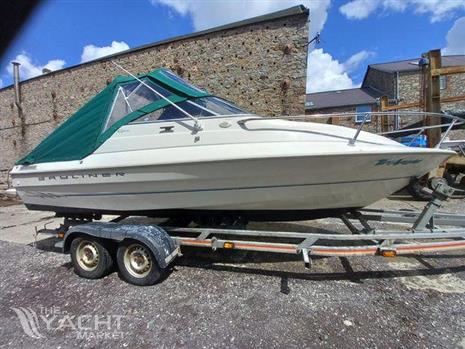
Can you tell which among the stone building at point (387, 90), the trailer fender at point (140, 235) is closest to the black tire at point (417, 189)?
the trailer fender at point (140, 235)

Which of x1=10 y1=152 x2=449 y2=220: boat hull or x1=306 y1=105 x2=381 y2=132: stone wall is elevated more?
x1=306 y1=105 x2=381 y2=132: stone wall

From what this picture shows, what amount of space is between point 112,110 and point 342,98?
2672cm

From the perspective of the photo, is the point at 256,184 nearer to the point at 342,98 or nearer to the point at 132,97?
the point at 132,97

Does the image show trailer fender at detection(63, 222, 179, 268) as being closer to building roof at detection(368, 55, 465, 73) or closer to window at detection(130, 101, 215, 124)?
window at detection(130, 101, 215, 124)

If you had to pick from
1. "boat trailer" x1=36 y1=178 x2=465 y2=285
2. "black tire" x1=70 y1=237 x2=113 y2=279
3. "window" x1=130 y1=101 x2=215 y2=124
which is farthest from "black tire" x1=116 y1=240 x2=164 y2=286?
"window" x1=130 y1=101 x2=215 y2=124

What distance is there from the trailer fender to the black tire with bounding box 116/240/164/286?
0.10m

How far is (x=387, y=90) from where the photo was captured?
82.1ft

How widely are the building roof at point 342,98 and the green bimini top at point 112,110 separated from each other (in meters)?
23.9

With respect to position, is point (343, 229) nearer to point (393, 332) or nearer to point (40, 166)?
point (393, 332)

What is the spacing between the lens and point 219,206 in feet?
10.4

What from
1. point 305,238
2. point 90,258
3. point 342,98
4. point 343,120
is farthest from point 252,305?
point 342,98

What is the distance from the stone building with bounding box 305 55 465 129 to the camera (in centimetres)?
2214

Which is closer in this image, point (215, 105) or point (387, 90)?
point (215, 105)
